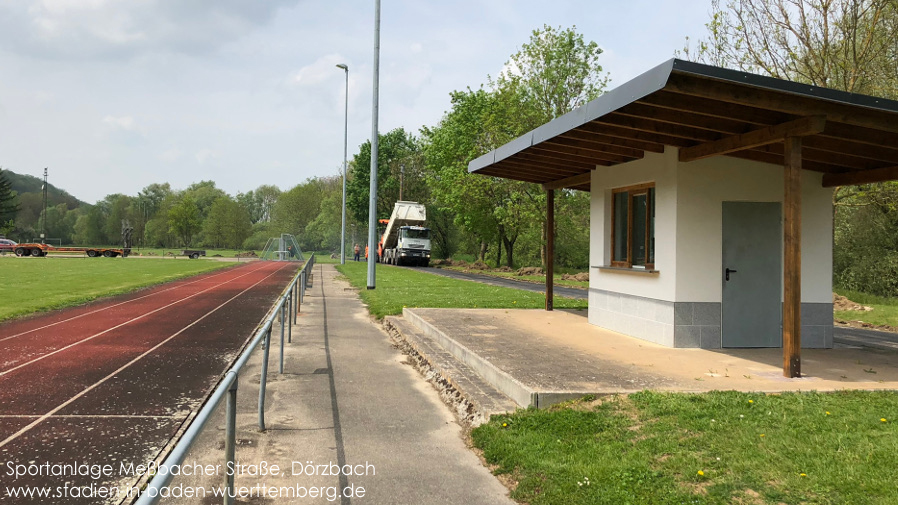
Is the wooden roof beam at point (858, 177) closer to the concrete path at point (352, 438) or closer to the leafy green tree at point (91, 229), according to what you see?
the concrete path at point (352, 438)

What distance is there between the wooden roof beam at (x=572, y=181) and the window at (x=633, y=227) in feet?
5.26

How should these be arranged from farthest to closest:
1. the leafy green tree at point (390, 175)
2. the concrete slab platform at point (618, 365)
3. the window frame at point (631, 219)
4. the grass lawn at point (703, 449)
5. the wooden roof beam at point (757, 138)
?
the leafy green tree at point (390, 175) → the window frame at point (631, 219) → the wooden roof beam at point (757, 138) → the concrete slab platform at point (618, 365) → the grass lawn at point (703, 449)

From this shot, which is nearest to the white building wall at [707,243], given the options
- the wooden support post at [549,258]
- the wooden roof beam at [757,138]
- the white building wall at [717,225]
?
the white building wall at [717,225]

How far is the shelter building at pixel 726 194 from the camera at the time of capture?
7.16 m

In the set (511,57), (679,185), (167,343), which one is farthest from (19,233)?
(679,185)

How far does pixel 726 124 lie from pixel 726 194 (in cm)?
157

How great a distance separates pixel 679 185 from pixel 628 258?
7.20ft

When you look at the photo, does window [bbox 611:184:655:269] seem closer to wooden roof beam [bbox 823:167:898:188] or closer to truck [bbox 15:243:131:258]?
wooden roof beam [bbox 823:167:898:188]

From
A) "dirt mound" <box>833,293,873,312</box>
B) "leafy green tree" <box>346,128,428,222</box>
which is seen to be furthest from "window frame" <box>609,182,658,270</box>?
"leafy green tree" <box>346,128,428,222</box>

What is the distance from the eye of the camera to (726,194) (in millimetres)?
9367

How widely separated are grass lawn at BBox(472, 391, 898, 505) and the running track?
→ 9.87 ft

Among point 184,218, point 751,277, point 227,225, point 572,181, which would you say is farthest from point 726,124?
point 184,218

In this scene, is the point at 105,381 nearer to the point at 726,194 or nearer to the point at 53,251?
the point at 726,194

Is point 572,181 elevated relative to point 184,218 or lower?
lower
